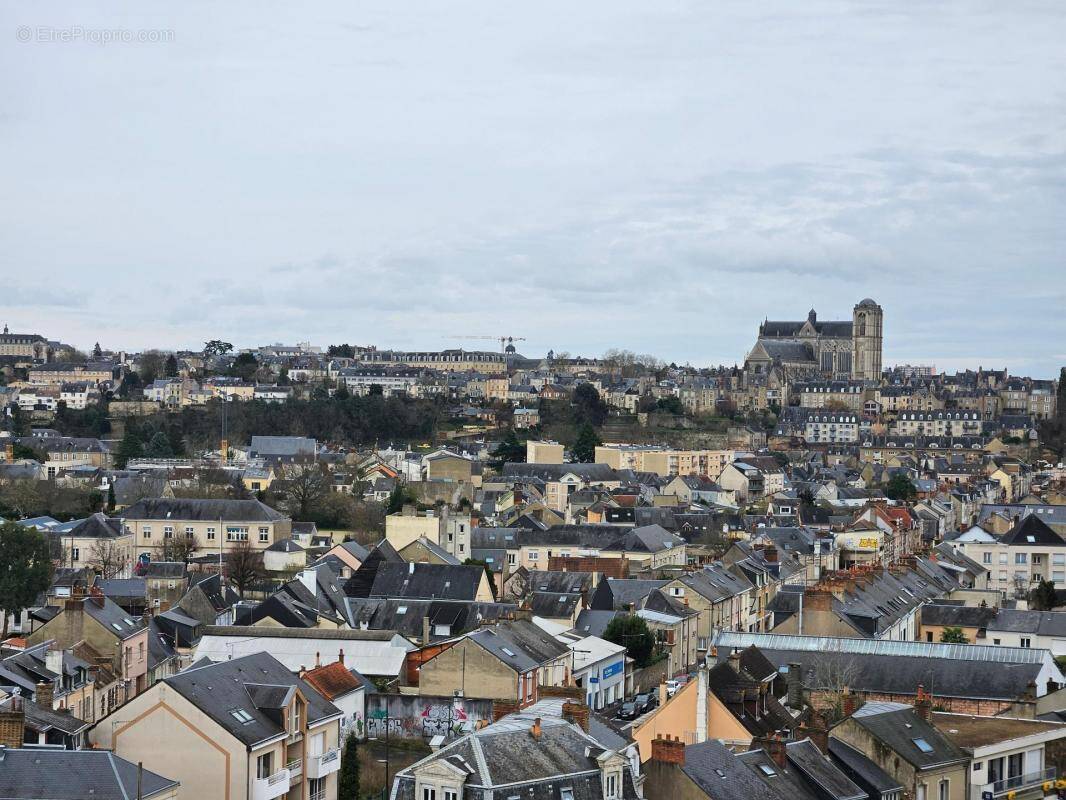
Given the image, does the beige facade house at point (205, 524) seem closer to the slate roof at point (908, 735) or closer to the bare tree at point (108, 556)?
the bare tree at point (108, 556)

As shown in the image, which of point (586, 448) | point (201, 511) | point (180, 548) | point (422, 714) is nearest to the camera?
point (422, 714)

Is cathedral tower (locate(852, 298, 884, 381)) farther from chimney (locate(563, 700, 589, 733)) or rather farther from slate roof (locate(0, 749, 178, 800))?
slate roof (locate(0, 749, 178, 800))

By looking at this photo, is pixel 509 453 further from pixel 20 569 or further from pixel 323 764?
pixel 323 764

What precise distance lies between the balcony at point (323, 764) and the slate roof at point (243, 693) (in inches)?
20.0

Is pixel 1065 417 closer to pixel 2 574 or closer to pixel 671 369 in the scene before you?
pixel 671 369

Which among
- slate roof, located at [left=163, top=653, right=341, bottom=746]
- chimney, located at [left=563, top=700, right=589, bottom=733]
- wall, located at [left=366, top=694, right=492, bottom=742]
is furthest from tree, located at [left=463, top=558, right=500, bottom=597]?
chimney, located at [left=563, top=700, right=589, bottom=733]

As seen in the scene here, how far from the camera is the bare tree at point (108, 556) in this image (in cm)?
5503

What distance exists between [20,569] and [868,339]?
13116cm

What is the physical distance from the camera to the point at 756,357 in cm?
16075

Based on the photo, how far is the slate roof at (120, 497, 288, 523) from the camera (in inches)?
2488

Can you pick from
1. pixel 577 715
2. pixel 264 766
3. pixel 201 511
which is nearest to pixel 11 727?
pixel 264 766

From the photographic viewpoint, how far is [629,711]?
1299 inches

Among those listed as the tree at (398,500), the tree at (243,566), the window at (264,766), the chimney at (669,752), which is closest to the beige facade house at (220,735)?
the window at (264,766)

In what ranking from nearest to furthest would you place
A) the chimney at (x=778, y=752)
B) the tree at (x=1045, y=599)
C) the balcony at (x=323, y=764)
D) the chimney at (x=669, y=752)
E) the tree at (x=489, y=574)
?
the chimney at (x=669, y=752) → the chimney at (x=778, y=752) → the balcony at (x=323, y=764) → the tree at (x=489, y=574) → the tree at (x=1045, y=599)
